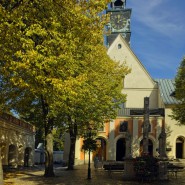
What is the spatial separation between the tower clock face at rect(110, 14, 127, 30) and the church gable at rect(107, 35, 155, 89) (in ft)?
24.0

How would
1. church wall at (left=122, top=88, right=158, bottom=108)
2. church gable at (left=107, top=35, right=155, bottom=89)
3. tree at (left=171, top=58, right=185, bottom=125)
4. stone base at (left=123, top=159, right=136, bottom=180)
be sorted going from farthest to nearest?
church gable at (left=107, top=35, right=155, bottom=89) → church wall at (left=122, top=88, right=158, bottom=108) → tree at (left=171, top=58, right=185, bottom=125) → stone base at (left=123, top=159, right=136, bottom=180)

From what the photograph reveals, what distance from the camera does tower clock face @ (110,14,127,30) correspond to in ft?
192

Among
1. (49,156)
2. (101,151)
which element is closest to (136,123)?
(101,151)

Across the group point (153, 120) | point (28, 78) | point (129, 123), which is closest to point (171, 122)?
point (153, 120)

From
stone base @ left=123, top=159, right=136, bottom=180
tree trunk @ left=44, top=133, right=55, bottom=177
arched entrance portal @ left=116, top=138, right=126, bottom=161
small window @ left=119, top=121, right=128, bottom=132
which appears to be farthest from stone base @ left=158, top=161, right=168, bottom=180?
arched entrance portal @ left=116, top=138, right=126, bottom=161

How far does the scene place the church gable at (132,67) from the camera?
5169 centimetres

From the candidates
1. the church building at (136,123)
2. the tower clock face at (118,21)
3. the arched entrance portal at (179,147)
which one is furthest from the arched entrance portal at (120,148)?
the tower clock face at (118,21)

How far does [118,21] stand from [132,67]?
10.7 m

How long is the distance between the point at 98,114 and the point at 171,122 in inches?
868

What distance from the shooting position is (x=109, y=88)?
27.4 m

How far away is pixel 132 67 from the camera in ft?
170

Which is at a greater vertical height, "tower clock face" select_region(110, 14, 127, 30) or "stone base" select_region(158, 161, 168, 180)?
"tower clock face" select_region(110, 14, 127, 30)

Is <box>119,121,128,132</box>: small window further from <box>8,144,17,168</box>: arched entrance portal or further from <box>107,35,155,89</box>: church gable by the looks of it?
<box>8,144,17,168</box>: arched entrance portal

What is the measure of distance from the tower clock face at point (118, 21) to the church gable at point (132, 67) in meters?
7.31
